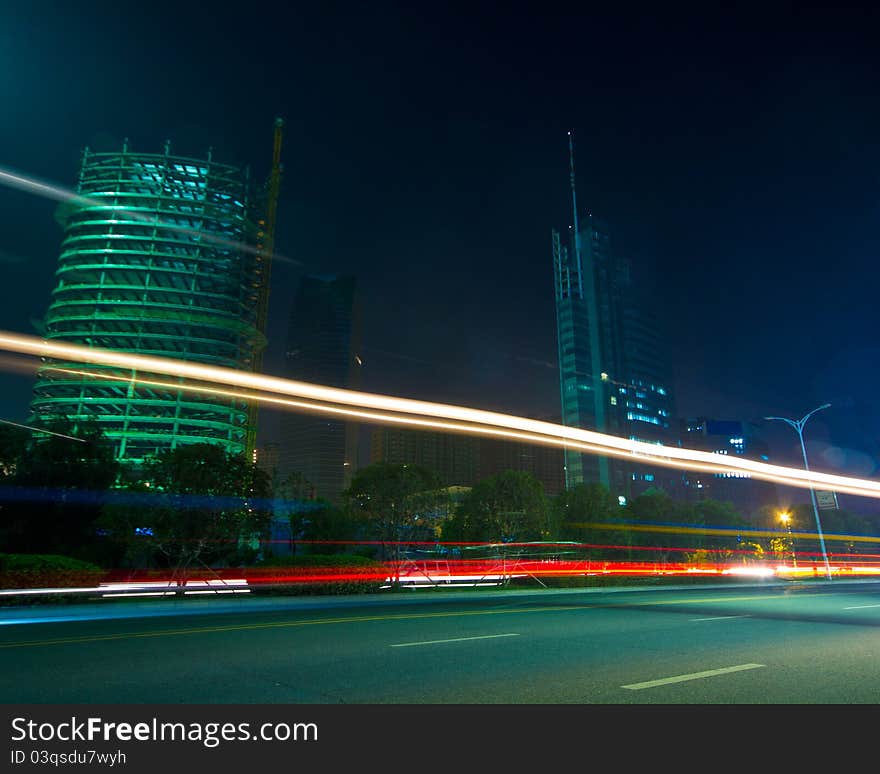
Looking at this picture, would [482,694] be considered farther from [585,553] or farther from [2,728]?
[585,553]

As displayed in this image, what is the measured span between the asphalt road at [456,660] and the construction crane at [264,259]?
108 metres

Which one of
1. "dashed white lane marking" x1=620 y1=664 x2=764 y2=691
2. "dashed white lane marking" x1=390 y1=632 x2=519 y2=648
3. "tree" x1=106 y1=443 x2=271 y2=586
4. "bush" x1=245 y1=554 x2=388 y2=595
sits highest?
"tree" x1=106 y1=443 x2=271 y2=586

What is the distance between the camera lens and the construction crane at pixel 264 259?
13262 centimetres

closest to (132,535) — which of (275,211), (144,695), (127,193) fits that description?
(144,695)

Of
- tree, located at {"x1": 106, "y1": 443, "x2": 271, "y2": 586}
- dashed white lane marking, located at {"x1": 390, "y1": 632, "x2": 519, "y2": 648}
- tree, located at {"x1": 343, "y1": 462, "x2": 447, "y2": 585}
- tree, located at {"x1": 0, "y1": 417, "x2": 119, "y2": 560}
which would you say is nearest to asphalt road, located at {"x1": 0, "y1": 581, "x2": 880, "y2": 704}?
dashed white lane marking, located at {"x1": 390, "y1": 632, "x2": 519, "y2": 648}

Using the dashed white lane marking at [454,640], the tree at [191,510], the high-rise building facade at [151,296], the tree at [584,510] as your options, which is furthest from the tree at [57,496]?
the high-rise building facade at [151,296]

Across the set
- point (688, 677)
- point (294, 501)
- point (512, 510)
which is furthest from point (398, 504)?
point (688, 677)

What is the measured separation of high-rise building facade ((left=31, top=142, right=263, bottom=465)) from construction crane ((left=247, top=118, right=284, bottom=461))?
5136 millimetres

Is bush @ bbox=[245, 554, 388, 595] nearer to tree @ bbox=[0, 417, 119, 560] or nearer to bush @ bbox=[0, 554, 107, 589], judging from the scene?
bush @ bbox=[0, 554, 107, 589]

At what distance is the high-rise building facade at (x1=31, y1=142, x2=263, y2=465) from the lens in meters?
108

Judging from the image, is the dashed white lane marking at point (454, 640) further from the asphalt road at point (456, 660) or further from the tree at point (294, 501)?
the tree at point (294, 501)

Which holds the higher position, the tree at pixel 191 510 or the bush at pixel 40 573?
the tree at pixel 191 510

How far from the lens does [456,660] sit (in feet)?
30.6

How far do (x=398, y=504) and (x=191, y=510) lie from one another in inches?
422
